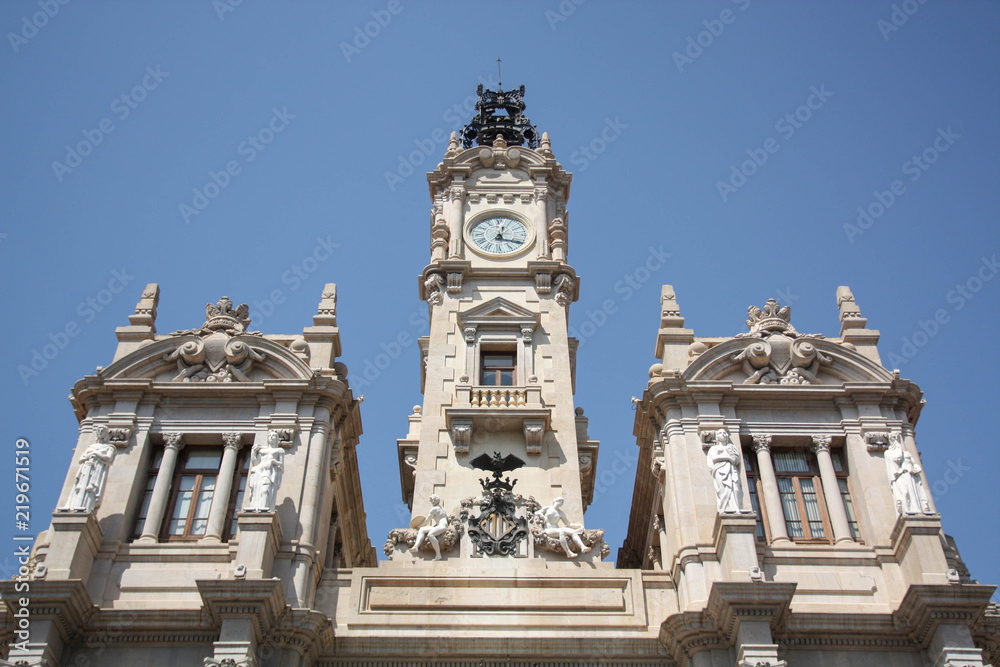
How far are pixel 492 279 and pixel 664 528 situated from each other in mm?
10410

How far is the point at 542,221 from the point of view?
41.1 metres

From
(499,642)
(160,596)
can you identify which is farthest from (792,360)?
(160,596)

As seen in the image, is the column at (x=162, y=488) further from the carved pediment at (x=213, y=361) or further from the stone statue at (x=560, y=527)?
the stone statue at (x=560, y=527)

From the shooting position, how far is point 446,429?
1342 inches

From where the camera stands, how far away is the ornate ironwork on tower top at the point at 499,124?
1918 inches

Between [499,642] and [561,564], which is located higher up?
[561,564]

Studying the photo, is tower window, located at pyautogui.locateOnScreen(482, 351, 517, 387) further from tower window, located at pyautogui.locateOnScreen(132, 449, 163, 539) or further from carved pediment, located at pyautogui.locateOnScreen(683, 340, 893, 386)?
tower window, located at pyautogui.locateOnScreen(132, 449, 163, 539)

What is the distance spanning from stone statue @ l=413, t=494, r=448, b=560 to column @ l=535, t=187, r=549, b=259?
37.7ft

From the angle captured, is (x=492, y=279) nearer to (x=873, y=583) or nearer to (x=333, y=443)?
(x=333, y=443)

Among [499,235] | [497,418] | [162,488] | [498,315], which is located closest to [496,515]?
[497,418]

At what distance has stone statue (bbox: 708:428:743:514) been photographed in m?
28.8

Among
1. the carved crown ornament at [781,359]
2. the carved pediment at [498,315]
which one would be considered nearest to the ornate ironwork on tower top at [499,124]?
the carved pediment at [498,315]

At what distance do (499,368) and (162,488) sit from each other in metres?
11.0

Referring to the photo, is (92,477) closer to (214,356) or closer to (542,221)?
(214,356)
